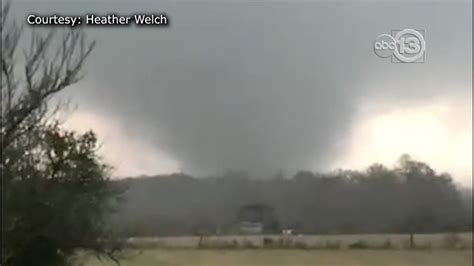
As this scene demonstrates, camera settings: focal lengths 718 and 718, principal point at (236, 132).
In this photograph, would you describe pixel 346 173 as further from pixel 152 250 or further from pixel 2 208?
pixel 2 208

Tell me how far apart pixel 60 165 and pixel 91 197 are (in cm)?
61

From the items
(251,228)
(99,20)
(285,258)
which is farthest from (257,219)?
(99,20)

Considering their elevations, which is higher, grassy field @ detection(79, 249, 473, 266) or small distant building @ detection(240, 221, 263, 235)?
small distant building @ detection(240, 221, 263, 235)

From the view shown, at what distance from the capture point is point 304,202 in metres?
9.88

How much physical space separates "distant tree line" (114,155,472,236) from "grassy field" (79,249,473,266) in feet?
2.63

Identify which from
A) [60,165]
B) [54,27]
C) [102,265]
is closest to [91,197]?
[60,165]

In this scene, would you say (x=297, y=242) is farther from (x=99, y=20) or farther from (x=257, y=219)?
(x=99, y=20)

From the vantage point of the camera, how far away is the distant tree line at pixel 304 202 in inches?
373

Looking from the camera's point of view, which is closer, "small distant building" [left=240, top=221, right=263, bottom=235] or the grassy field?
"small distant building" [left=240, top=221, right=263, bottom=235]

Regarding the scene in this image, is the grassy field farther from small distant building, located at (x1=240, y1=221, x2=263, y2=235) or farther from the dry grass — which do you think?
small distant building, located at (x1=240, y1=221, x2=263, y2=235)

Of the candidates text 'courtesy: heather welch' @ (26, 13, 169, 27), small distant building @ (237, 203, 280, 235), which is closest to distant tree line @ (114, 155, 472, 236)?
small distant building @ (237, 203, 280, 235)

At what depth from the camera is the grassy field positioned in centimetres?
1074

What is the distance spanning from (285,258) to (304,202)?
2460 mm

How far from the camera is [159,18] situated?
777 centimetres
